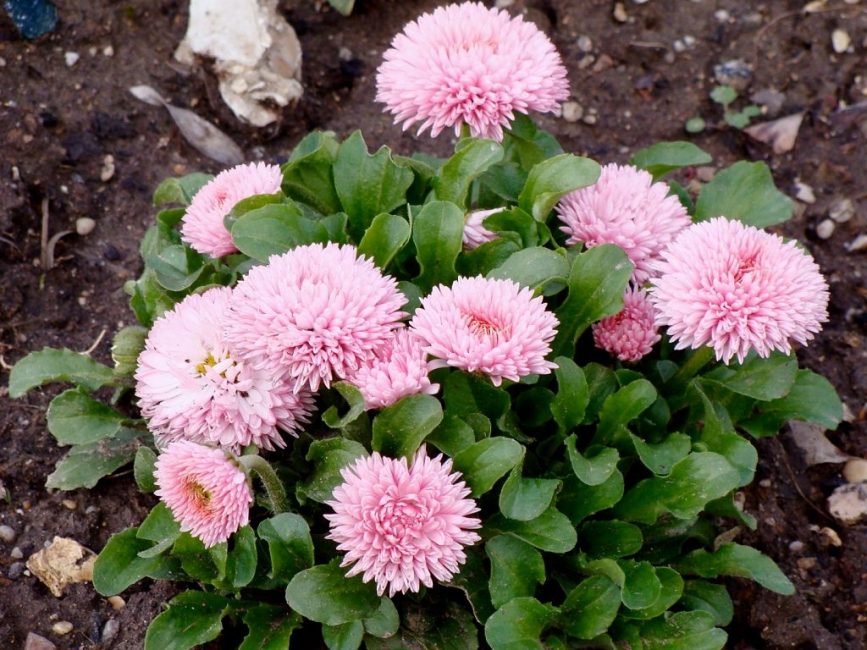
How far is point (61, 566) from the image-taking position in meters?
2.32

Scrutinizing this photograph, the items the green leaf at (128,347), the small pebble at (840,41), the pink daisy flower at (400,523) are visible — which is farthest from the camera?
the small pebble at (840,41)

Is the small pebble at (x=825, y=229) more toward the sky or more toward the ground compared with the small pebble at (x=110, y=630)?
more toward the sky

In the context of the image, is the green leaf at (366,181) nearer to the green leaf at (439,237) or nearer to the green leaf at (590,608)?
the green leaf at (439,237)

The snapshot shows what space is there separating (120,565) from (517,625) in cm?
90

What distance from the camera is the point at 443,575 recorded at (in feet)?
5.76

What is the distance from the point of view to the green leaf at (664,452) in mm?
2066

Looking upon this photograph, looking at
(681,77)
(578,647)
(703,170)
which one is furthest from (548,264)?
(681,77)

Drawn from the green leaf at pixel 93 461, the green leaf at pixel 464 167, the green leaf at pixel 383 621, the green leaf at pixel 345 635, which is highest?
the green leaf at pixel 464 167

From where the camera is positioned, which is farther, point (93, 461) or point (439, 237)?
point (93, 461)

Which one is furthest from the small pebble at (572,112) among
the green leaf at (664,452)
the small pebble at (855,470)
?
the green leaf at (664,452)

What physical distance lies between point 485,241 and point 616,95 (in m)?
1.59

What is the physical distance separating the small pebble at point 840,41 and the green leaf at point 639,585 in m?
2.48

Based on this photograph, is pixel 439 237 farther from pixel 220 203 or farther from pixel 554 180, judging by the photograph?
pixel 220 203

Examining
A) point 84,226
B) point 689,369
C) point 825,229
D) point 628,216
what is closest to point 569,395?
point 689,369
